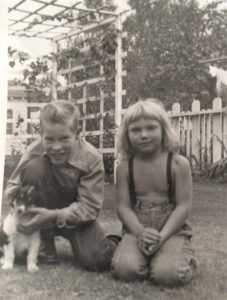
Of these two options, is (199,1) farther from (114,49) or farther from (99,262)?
(99,262)

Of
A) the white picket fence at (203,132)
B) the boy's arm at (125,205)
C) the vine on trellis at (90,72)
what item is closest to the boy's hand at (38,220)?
the boy's arm at (125,205)

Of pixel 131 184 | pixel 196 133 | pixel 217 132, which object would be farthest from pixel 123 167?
pixel 196 133

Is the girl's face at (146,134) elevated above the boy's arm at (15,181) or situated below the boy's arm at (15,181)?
above

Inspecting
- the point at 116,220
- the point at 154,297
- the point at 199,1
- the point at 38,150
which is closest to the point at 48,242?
the point at 38,150

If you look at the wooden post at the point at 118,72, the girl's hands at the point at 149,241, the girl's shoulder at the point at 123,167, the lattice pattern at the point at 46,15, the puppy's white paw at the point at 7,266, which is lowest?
the puppy's white paw at the point at 7,266

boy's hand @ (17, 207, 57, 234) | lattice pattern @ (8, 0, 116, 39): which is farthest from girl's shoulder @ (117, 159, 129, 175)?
lattice pattern @ (8, 0, 116, 39)

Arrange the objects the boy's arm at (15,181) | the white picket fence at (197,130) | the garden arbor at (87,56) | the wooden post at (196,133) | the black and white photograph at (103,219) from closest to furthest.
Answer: the black and white photograph at (103,219)
the boy's arm at (15,181)
the garden arbor at (87,56)
the white picket fence at (197,130)
the wooden post at (196,133)

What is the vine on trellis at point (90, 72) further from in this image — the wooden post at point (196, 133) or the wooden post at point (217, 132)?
the wooden post at point (217, 132)

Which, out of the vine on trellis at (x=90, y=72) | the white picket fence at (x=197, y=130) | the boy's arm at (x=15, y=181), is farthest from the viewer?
the white picket fence at (x=197, y=130)
